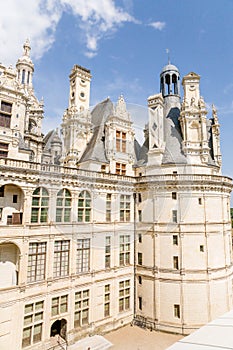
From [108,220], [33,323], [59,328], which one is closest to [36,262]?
[33,323]

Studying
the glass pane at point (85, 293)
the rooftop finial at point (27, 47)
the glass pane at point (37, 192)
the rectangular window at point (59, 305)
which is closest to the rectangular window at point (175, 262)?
the glass pane at point (85, 293)

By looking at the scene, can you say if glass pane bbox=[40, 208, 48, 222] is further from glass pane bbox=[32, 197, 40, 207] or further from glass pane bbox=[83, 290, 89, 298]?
glass pane bbox=[83, 290, 89, 298]

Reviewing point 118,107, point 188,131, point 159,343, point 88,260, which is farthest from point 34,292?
point 188,131

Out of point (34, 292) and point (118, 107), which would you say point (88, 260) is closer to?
point (34, 292)

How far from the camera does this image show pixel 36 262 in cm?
1869

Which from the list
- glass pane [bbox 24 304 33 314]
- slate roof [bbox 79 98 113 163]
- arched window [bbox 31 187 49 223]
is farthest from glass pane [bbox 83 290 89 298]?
slate roof [bbox 79 98 113 163]

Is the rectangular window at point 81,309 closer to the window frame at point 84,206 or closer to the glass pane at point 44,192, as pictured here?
the window frame at point 84,206

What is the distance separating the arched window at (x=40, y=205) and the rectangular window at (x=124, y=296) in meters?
11.7

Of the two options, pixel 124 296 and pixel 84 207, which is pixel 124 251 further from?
pixel 84 207

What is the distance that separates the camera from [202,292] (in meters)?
23.2

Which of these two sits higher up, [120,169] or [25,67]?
[25,67]

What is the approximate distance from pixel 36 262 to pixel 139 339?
1236 cm

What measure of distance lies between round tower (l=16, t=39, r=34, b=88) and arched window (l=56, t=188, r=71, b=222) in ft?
57.6

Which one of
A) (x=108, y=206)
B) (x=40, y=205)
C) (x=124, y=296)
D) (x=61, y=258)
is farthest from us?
(x=124, y=296)
